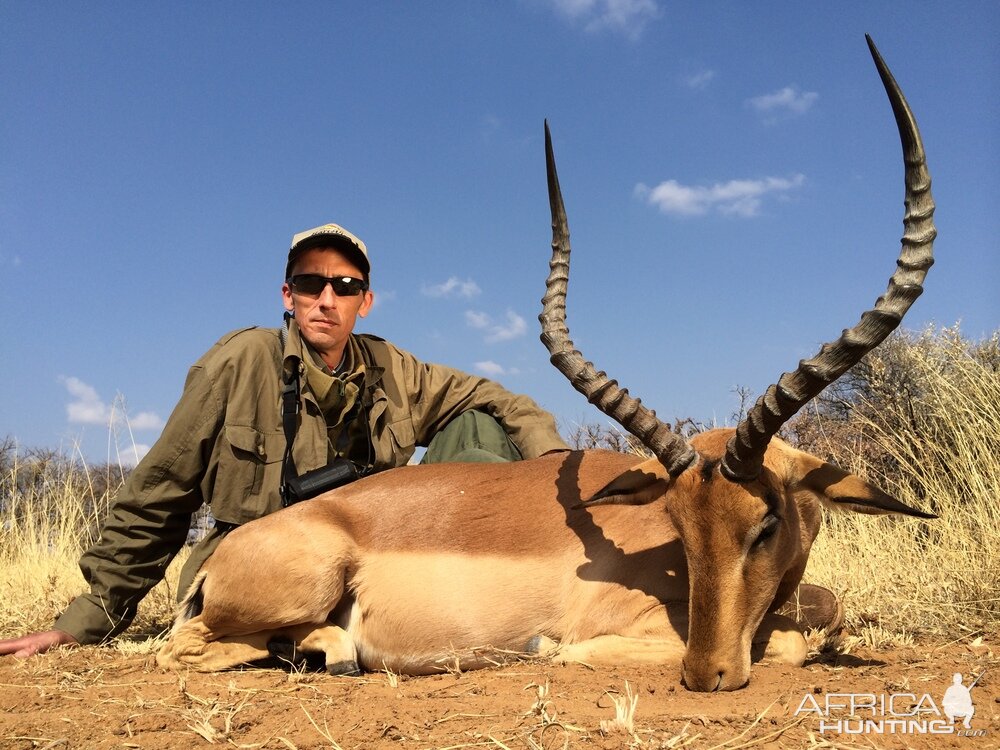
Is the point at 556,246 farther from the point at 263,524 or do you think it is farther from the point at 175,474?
the point at 175,474

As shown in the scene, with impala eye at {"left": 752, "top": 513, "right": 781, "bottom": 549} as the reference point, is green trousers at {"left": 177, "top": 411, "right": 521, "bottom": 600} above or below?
above

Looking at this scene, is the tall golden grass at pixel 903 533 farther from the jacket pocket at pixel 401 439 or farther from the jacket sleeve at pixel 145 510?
the jacket pocket at pixel 401 439

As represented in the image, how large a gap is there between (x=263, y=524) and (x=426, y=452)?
1.91 meters

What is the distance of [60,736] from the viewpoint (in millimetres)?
3139

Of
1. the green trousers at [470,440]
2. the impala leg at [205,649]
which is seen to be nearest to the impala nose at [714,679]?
the impala leg at [205,649]

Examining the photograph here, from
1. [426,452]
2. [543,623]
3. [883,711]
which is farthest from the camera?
[426,452]

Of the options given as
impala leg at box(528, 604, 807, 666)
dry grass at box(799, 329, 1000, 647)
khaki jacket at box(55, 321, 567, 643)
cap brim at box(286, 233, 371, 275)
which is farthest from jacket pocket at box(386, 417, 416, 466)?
dry grass at box(799, 329, 1000, 647)

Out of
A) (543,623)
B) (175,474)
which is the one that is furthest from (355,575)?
(175,474)

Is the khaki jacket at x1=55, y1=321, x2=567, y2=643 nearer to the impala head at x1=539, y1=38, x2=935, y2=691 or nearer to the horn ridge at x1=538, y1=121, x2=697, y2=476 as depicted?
the horn ridge at x1=538, y1=121, x2=697, y2=476

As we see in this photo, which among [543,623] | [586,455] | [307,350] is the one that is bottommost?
[543,623]

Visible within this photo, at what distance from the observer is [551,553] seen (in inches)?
167

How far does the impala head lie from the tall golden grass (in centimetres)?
115

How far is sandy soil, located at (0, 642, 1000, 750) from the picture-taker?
2.67 meters

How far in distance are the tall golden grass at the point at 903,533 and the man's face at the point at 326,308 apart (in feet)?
7.86
